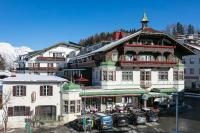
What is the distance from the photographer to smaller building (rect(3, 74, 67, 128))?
1628 inches

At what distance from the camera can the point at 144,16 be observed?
5872cm

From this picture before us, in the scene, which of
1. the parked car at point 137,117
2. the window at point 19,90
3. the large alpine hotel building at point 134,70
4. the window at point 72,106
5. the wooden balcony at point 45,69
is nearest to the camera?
the parked car at point 137,117

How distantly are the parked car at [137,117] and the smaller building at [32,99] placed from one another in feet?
34.2

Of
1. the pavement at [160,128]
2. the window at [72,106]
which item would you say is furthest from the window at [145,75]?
the window at [72,106]

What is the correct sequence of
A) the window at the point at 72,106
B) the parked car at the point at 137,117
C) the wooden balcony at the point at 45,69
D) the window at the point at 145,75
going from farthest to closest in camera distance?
the wooden balcony at the point at 45,69 < the window at the point at 145,75 < the window at the point at 72,106 < the parked car at the point at 137,117

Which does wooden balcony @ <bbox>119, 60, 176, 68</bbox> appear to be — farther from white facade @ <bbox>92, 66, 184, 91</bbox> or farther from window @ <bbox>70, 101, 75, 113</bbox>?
window @ <bbox>70, 101, 75, 113</bbox>

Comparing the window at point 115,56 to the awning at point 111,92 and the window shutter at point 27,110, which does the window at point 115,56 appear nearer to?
the awning at point 111,92

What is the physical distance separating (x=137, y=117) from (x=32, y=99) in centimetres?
1507

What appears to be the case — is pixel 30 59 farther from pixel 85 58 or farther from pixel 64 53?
pixel 85 58

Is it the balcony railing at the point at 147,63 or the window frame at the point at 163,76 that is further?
the window frame at the point at 163,76

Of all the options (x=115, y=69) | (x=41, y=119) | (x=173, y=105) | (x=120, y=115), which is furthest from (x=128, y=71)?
(x=41, y=119)

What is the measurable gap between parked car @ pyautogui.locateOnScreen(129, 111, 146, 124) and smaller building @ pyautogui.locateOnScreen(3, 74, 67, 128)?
10.4m

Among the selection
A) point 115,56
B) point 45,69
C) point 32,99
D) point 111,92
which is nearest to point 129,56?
point 115,56

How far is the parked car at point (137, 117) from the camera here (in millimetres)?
41309
